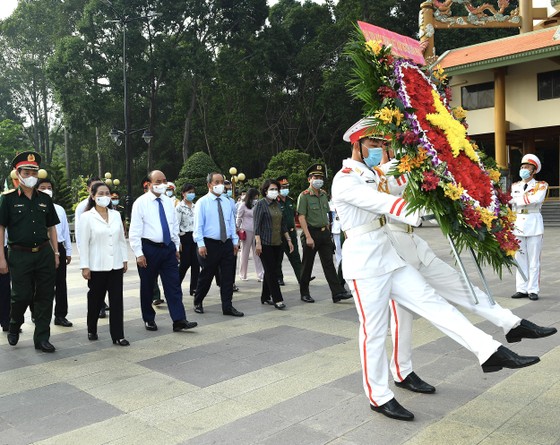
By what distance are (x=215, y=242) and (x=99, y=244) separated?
63.7 inches

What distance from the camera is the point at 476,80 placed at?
86.4 feet

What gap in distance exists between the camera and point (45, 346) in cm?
535

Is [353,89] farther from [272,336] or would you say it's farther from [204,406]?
[272,336]

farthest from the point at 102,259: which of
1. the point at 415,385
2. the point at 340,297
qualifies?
the point at 415,385

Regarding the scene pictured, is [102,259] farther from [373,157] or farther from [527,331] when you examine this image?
[527,331]

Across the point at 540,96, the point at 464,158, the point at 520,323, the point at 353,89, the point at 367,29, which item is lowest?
the point at 520,323

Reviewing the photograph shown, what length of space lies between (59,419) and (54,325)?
3286 mm

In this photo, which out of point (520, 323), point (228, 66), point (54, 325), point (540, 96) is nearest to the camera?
point (520, 323)

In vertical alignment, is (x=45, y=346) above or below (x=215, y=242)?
below

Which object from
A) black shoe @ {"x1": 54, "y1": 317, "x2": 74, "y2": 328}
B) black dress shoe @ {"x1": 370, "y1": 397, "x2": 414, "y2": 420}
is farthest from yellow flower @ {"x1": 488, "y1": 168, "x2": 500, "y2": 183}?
black shoe @ {"x1": 54, "y1": 317, "x2": 74, "y2": 328}

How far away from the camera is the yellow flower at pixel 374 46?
3355 millimetres

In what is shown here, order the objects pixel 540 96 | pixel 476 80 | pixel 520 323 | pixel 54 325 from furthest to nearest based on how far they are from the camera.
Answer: pixel 476 80, pixel 540 96, pixel 54 325, pixel 520 323

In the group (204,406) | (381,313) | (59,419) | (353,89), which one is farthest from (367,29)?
(59,419)

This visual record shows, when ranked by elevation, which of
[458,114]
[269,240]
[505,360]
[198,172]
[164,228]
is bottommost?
[505,360]
